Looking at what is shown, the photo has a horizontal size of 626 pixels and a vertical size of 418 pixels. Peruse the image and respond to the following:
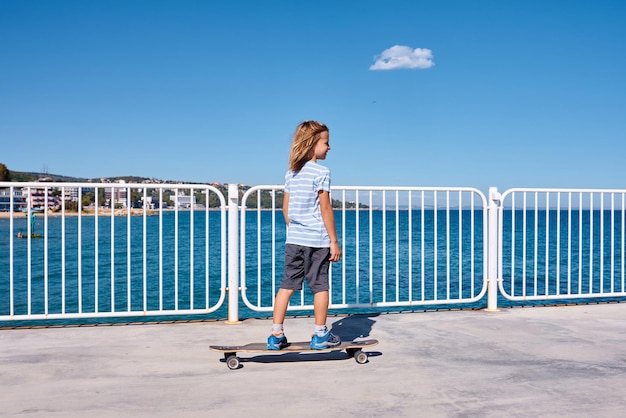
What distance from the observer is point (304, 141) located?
11.2 feet

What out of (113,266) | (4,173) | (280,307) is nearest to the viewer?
(280,307)

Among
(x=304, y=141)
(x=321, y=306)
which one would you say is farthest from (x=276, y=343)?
(x=304, y=141)

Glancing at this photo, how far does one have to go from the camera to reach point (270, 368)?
129 inches

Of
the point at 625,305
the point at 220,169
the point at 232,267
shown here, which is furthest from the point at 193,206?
the point at 220,169

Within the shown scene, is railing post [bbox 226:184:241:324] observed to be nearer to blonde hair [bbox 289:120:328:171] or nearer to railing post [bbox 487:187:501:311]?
blonde hair [bbox 289:120:328:171]

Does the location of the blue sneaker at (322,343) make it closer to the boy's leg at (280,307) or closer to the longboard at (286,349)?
the longboard at (286,349)

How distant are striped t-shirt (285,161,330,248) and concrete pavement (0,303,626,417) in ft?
2.57

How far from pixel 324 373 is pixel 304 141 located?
4.67 feet

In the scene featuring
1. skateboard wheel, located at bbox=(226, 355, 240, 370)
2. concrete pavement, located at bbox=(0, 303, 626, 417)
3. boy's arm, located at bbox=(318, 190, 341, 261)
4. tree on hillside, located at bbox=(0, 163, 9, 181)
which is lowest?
concrete pavement, located at bbox=(0, 303, 626, 417)

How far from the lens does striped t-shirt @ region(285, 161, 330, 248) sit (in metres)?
3.37

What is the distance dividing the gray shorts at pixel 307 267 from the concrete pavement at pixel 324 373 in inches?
19.4

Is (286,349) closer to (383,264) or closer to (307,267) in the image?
(307,267)

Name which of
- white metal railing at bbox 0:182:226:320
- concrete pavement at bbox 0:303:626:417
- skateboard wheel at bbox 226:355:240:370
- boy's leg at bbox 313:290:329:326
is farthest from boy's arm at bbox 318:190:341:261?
white metal railing at bbox 0:182:226:320

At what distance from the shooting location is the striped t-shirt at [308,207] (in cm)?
337
